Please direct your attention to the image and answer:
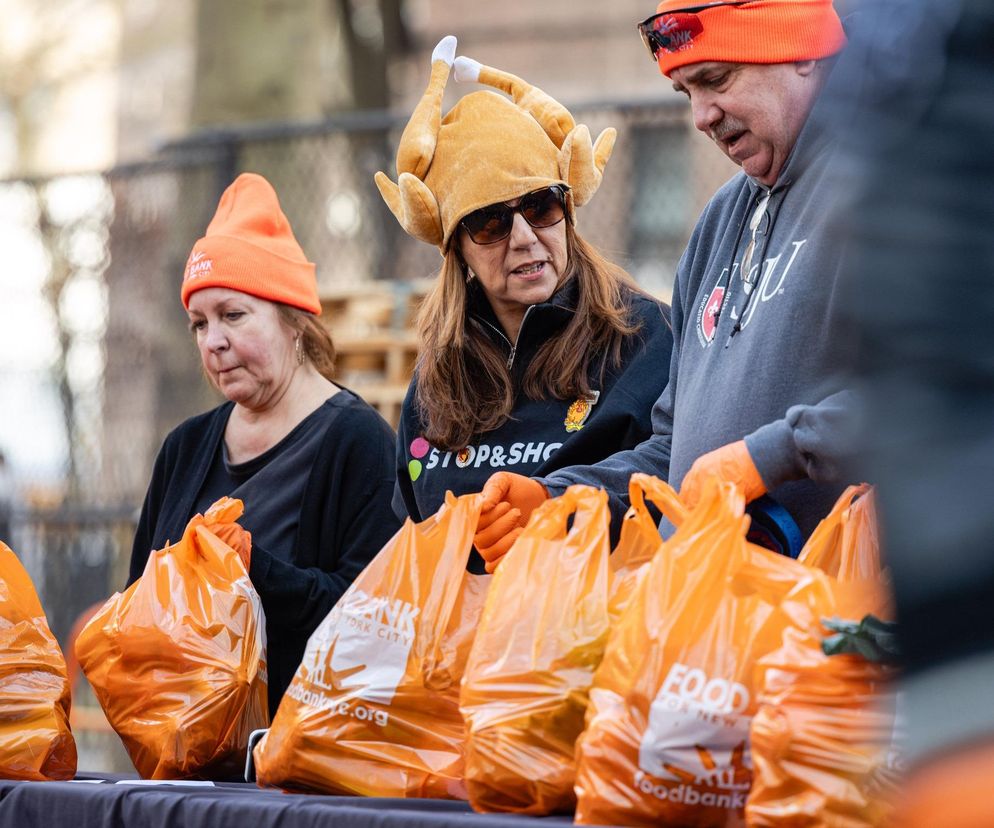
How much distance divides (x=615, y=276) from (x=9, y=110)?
634 inches

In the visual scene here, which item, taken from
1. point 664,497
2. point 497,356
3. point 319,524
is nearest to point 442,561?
point 664,497

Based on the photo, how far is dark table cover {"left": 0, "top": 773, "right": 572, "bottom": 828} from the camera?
6.02 feet

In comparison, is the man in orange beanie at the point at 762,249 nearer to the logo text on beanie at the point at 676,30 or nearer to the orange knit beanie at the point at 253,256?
the logo text on beanie at the point at 676,30

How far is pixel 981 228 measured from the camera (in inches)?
45.0

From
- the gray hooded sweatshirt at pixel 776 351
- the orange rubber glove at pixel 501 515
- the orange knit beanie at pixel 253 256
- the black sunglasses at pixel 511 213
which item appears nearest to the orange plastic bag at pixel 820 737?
the gray hooded sweatshirt at pixel 776 351

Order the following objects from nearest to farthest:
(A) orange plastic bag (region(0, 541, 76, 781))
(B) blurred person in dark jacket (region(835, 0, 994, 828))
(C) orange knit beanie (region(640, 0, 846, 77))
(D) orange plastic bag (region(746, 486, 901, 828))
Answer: (B) blurred person in dark jacket (region(835, 0, 994, 828)) → (D) orange plastic bag (region(746, 486, 901, 828)) → (C) orange knit beanie (region(640, 0, 846, 77)) → (A) orange plastic bag (region(0, 541, 76, 781))

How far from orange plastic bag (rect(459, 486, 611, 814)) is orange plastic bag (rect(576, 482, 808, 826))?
0.10m

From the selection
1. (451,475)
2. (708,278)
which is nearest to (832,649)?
(708,278)

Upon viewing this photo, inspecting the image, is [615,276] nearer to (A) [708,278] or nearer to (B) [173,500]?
(A) [708,278]

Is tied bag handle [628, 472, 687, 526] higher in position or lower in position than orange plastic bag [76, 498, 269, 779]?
higher

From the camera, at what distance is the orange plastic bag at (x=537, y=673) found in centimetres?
188

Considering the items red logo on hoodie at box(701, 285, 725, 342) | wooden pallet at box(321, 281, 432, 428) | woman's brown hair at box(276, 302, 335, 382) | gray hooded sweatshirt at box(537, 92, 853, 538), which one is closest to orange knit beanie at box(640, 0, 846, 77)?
gray hooded sweatshirt at box(537, 92, 853, 538)

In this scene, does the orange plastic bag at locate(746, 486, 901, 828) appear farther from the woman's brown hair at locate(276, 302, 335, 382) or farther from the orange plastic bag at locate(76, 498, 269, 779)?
the woman's brown hair at locate(276, 302, 335, 382)

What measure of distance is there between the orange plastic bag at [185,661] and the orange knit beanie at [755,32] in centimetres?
123
